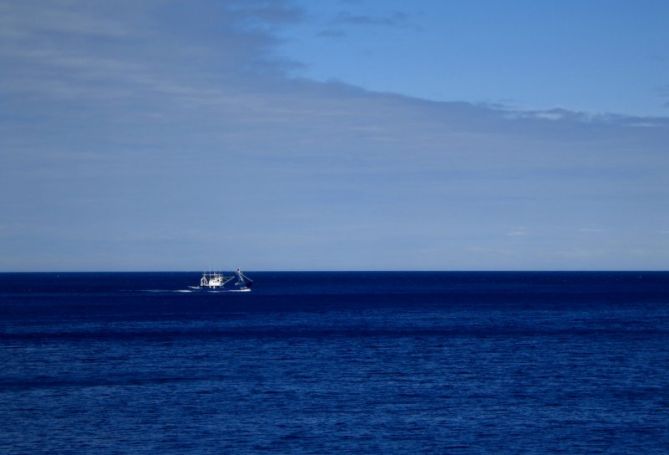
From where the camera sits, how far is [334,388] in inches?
2281

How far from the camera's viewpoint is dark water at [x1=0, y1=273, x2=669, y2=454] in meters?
43.7

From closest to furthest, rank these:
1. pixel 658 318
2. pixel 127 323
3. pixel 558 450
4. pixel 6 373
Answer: pixel 558 450, pixel 6 373, pixel 127 323, pixel 658 318

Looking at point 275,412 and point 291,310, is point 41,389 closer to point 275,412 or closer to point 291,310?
point 275,412

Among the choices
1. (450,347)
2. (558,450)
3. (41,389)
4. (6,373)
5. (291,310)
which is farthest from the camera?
(291,310)

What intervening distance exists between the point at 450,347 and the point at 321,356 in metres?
13.9

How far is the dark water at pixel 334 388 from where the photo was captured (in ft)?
143

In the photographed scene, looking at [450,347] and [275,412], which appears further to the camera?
[450,347]

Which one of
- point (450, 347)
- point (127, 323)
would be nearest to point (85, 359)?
point (450, 347)

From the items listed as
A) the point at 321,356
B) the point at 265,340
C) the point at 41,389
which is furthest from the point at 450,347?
the point at 41,389

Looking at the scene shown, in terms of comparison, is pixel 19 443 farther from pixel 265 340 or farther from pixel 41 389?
pixel 265 340

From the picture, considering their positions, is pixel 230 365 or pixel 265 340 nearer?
pixel 230 365

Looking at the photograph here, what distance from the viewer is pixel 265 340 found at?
89562 millimetres

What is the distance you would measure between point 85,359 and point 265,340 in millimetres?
21281

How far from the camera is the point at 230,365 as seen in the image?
69875mm
